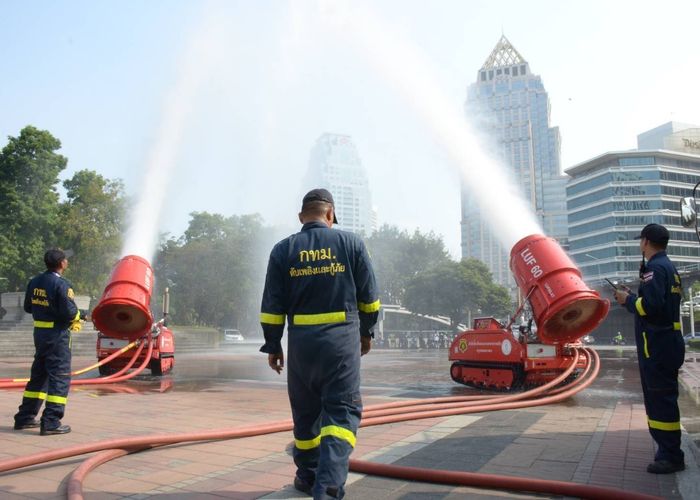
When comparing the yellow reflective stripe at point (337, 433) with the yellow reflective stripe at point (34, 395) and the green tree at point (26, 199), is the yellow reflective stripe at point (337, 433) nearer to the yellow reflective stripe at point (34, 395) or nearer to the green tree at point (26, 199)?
the yellow reflective stripe at point (34, 395)

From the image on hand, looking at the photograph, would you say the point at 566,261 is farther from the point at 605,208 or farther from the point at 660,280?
the point at 605,208

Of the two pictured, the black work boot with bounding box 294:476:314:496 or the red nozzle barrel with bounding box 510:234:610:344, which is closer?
the black work boot with bounding box 294:476:314:496

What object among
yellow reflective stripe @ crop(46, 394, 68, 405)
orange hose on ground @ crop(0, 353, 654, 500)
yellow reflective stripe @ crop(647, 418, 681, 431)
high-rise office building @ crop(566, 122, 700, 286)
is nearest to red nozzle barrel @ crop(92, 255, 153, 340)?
yellow reflective stripe @ crop(46, 394, 68, 405)

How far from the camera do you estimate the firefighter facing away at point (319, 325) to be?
10.5ft

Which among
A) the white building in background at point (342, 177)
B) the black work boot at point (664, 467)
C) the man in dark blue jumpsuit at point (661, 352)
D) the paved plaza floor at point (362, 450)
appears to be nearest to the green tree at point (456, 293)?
the white building in background at point (342, 177)

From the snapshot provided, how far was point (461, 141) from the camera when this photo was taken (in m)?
12.8

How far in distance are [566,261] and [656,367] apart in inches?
193

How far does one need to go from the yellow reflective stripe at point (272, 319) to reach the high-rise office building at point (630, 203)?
88.2m

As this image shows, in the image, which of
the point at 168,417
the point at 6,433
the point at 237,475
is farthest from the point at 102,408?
the point at 237,475

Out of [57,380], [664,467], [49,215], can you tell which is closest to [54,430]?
[57,380]

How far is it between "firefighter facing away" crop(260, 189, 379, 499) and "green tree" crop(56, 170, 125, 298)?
1245 inches

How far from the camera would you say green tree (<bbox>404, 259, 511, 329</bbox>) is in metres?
56.1

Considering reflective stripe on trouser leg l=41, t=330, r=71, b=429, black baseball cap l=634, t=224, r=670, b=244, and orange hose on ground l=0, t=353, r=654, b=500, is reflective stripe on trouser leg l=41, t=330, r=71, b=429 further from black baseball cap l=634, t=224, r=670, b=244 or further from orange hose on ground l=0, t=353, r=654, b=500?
black baseball cap l=634, t=224, r=670, b=244

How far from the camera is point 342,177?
132 feet
